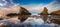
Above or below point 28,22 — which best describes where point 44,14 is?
above

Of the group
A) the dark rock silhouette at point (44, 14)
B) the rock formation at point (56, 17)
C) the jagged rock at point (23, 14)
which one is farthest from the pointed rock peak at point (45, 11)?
the jagged rock at point (23, 14)

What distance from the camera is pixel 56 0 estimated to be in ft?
5.73

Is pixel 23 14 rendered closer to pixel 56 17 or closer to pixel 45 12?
pixel 45 12

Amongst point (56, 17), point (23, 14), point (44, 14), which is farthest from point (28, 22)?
point (56, 17)

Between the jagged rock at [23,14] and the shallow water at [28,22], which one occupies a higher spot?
the jagged rock at [23,14]

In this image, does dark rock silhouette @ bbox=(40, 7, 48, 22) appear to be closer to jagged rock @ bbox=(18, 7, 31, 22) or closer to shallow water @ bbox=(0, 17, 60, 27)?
shallow water @ bbox=(0, 17, 60, 27)

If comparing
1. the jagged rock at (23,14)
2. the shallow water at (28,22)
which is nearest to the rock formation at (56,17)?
the shallow water at (28,22)

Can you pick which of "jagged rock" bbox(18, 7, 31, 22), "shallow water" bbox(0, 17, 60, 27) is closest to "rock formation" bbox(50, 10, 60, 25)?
"shallow water" bbox(0, 17, 60, 27)

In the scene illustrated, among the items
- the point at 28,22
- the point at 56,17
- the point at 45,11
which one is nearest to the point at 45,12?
the point at 45,11

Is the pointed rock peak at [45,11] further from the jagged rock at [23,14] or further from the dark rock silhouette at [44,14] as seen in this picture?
the jagged rock at [23,14]

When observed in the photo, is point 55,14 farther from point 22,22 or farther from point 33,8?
point 22,22

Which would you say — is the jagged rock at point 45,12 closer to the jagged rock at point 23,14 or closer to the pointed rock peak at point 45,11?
the pointed rock peak at point 45,11

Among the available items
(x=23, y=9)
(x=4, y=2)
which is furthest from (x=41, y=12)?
(x=4, y=2)

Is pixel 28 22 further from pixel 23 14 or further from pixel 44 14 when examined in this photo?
pixel 44 14
